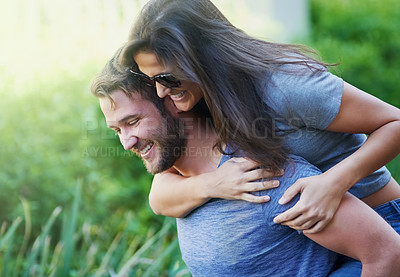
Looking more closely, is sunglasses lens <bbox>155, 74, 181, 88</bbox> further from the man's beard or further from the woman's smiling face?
the man's beard

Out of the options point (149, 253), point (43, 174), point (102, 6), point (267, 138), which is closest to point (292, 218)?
point (267, 138)

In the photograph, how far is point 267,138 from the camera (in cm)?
209

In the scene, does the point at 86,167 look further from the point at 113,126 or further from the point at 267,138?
the point at 267,138

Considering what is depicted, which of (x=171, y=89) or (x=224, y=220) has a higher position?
(x=171, y=89)

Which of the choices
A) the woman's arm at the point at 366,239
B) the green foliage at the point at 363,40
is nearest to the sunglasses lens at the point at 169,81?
the woman's arm at the point at 366,239

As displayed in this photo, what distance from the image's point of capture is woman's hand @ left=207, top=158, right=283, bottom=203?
205 centimetres

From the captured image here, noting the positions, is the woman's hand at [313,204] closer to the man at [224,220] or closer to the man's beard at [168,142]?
the man at [224,220]

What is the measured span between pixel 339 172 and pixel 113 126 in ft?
3.11

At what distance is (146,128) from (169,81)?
0.87 ft

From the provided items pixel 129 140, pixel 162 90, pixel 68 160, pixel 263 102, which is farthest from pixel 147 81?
pixel 68 160

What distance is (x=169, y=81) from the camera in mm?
2102

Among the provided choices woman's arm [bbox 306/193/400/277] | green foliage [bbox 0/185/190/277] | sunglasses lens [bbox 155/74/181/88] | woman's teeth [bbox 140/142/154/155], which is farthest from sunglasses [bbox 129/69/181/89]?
green foliage [bbox 0/185/190/277]

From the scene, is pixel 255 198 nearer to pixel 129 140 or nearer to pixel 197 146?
pixel 197 146

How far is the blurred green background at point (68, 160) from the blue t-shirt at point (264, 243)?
0.87 metres
